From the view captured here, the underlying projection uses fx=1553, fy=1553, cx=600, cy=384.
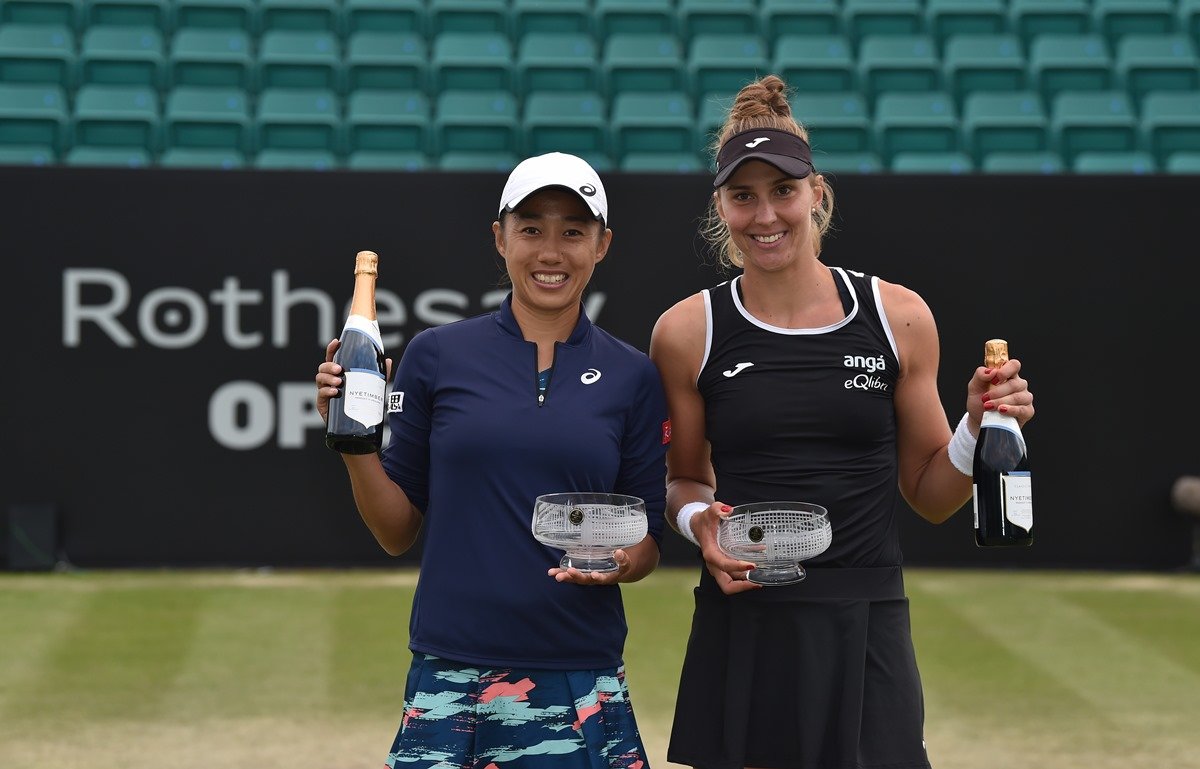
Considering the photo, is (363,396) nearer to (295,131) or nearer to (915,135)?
(295,131)

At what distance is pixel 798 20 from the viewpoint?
1157 centimetres

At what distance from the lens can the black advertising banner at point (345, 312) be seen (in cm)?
793

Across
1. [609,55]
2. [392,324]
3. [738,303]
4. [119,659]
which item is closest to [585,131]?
[609,55]

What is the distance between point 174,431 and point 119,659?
190cm

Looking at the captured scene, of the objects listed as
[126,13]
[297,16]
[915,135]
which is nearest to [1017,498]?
[915,135]

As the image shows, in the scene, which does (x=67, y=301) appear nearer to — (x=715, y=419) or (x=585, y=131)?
(x=585, y=131)

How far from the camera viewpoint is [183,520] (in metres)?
8.00

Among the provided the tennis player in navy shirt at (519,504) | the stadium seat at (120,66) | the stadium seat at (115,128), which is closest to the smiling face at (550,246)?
the tennis player in navy shirt at (519,504)

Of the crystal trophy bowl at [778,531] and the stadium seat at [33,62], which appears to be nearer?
the crystal trophy bowl at [778,531]

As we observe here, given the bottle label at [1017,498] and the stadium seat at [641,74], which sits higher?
the stadium seat at [641,74]

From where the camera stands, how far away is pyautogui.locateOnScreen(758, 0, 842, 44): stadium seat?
11.5 metres

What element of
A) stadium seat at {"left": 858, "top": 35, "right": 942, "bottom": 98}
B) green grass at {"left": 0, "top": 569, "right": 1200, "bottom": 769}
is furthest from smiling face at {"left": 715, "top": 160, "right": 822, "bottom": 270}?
stadium seat at {"left": 858, "top": 35, "right": 942, "bottom": 98}

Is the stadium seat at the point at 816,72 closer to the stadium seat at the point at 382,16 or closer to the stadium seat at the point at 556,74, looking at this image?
the stadium seat at the point at 556,74

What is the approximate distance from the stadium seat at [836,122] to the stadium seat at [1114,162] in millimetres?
1361
